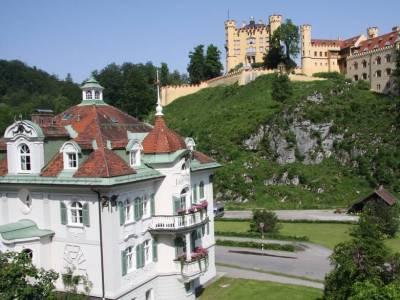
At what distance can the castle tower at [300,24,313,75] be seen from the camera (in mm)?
104125

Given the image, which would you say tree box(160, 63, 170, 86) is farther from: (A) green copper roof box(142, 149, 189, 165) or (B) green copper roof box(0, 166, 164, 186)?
(B) green copper roof box(0, 166, 164, 186)

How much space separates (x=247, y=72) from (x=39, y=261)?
8532 centimetres

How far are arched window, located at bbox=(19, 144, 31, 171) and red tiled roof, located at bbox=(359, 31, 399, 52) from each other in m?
80.3

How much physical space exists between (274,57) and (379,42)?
912 inches

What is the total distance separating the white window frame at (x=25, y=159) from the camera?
27.4 meters

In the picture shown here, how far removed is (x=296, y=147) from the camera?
251ft

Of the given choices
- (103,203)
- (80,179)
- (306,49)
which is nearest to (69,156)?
(80,179)

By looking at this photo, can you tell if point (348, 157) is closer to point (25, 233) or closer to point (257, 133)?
point (257, 133)

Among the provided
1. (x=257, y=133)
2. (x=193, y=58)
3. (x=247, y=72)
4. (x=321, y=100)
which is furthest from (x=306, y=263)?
(x=193, y=58)

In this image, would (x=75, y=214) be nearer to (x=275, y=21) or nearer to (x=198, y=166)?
(x=198, y=166)

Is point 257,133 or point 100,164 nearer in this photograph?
point 100,164

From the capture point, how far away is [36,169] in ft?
89.4

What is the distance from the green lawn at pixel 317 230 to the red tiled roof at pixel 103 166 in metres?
27.0

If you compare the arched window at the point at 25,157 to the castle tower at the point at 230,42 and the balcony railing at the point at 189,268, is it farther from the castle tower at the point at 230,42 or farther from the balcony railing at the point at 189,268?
the castle tower at the point at 230,42
